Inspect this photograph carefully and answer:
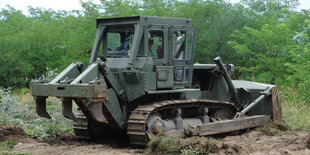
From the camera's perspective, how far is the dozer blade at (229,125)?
420 inches

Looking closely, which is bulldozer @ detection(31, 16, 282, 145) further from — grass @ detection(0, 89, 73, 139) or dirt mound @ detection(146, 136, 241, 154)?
grass @ detection(0, 89, 73, 139)

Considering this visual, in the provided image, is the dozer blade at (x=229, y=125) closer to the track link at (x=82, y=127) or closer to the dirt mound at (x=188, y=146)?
the dirt mound at (x=188, y=146)

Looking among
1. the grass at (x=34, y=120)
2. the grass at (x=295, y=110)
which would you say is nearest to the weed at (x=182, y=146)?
the grass at (x=34, y=120)

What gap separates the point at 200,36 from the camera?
84.6 feet

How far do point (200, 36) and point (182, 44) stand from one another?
14.8 m

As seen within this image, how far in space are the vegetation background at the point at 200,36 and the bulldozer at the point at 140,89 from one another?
339 inches

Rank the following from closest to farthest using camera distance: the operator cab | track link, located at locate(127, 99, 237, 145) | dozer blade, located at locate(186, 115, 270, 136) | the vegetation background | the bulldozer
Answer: the bulldozer < track link, located at locate(127, 99, 237, 145) < the operator cab < dozer blade, located at locate(186, 115, 270, 136) < the vegetation background

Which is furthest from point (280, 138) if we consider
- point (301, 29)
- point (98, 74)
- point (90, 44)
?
point (90, 44)

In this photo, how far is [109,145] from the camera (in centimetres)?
1045

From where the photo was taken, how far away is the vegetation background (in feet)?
67.8

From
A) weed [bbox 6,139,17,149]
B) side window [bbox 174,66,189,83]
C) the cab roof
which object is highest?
the cab roof

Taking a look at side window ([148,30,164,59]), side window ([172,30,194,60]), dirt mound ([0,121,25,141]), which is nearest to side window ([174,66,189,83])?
side window ([172,30,194,60])

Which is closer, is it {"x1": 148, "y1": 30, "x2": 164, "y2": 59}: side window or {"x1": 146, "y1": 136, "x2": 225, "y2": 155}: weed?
{"x1": 146, "y1": 136, "x2": 225, "y2": 155}: weed

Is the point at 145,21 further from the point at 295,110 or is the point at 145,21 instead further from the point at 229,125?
the point at 295,110
